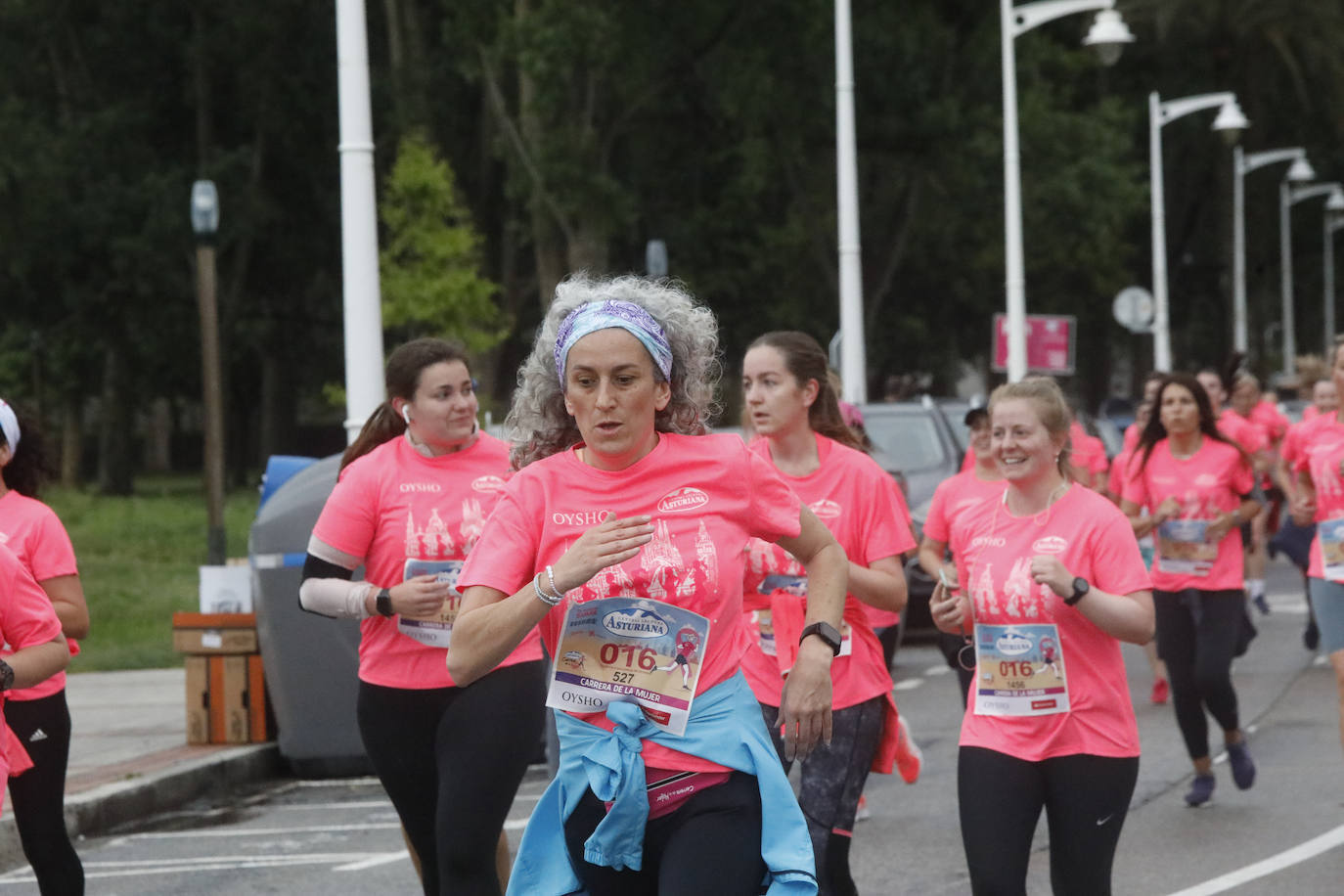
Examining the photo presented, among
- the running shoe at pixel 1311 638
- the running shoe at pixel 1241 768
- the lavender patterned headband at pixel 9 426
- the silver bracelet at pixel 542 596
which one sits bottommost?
the running shoe at pixel 1311 638

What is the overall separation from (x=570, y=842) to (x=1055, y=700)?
1.70 metres

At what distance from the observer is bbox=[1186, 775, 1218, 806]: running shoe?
8453 millimetres

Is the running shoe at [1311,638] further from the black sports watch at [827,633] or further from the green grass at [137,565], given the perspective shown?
the black sports watch at [827,633]

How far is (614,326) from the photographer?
373 cm

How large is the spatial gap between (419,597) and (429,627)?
0.16 metres

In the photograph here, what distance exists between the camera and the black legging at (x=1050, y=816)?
4828 millimetres

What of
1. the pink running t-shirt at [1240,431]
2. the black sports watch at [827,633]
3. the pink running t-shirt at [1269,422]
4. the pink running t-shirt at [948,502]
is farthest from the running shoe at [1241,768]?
the pink running t-shirt at [1269,422]

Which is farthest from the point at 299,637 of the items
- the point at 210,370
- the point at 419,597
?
the point at 210,370

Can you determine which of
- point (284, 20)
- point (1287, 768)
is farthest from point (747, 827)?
point (284, 20)

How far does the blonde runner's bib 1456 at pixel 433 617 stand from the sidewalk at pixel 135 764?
2464mm

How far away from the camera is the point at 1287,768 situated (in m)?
9.41

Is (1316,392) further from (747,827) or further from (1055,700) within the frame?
(747,827)

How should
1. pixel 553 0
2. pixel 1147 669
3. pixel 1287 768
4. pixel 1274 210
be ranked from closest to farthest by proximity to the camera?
pixel 1287 768
pixel 1147 669
pixel 553 0
pixel 1274 210

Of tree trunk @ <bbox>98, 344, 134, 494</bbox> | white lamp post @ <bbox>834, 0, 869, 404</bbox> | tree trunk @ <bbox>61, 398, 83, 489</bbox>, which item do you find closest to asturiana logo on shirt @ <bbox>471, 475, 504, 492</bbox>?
white lamp post @ <bbox>834, 0, 869, 404</bbox>
